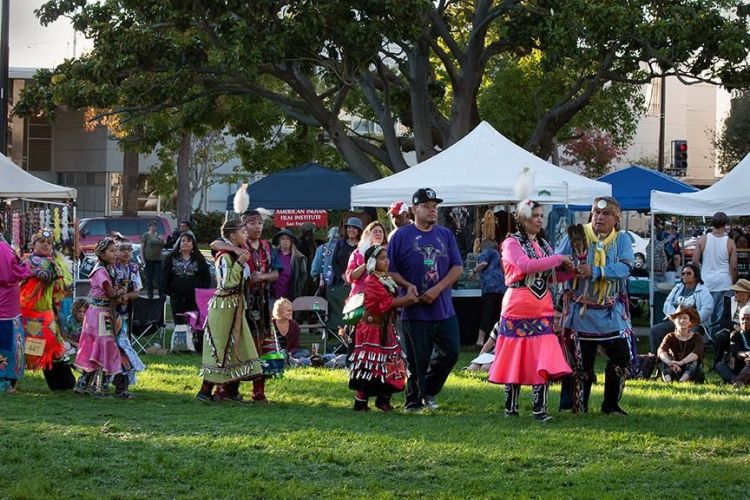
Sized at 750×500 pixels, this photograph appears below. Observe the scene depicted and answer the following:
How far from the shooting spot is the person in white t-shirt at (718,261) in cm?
1630

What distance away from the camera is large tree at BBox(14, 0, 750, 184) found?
2064cm

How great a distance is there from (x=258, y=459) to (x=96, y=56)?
1555 cm

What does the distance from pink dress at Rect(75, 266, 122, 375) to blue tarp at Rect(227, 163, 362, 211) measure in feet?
35.8

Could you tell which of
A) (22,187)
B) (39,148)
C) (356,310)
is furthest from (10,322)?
(39,148)

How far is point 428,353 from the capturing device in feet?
34.5

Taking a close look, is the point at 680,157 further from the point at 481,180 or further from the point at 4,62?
the point at 481,180

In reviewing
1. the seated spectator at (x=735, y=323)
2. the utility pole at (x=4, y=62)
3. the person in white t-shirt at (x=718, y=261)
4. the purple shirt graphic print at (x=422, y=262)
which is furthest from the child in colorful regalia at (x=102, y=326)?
the utility pole at (x=4, y=62)

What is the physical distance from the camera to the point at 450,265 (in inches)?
416

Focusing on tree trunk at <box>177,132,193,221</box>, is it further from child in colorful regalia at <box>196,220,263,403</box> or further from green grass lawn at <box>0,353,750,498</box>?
child in colorful regalia at <box>196,220,263,403</box>

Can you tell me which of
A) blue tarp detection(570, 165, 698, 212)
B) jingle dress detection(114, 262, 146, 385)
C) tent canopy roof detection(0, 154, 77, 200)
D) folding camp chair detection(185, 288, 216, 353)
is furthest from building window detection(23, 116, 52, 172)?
jingle dress detection(114, 262, 146, 385)

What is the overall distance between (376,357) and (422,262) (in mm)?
880

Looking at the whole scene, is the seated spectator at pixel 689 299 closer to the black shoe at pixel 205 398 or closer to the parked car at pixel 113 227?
the black shoe at pixel 205 398

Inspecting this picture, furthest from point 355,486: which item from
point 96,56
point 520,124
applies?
point 520,124

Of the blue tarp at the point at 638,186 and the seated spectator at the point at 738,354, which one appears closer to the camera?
the seated spectator at the point at 738,354
